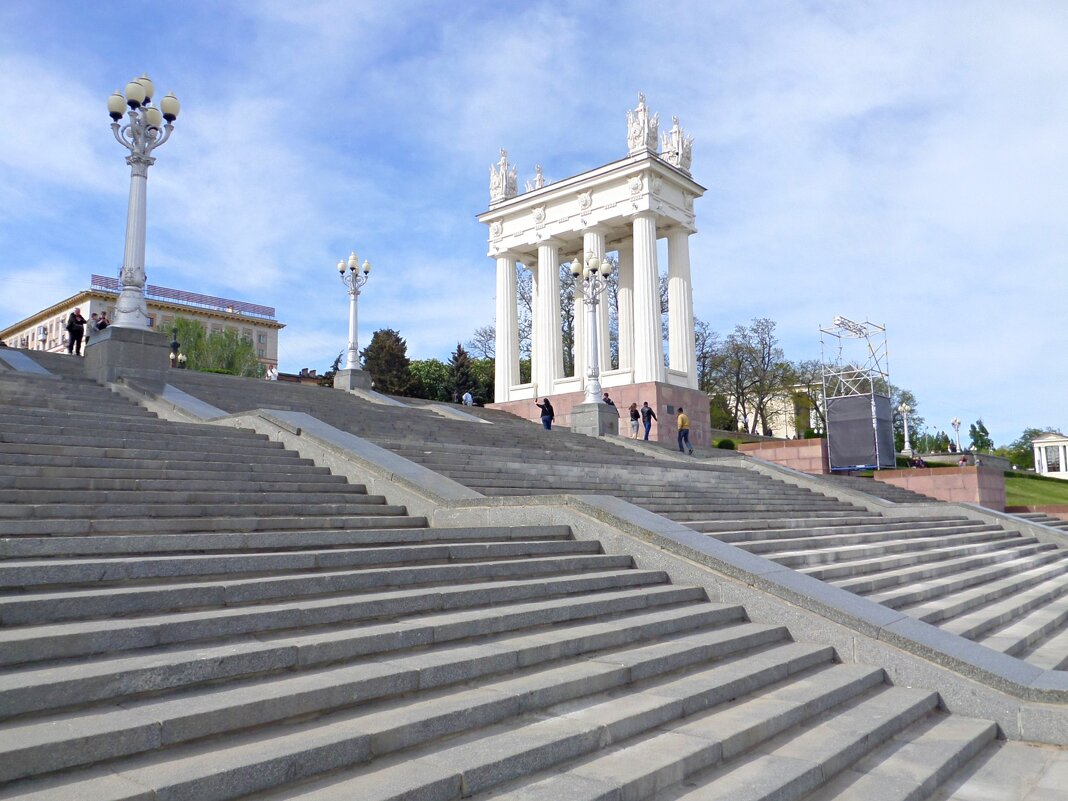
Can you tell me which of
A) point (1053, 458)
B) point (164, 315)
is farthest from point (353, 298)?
point (1053, 458)

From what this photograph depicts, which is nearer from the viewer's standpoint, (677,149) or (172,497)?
(172,497)

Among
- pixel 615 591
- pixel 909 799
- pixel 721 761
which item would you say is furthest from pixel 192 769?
pixel 615 591

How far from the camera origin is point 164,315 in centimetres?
7575

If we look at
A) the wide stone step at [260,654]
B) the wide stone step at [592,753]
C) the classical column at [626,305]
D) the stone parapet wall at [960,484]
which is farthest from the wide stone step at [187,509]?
the classical column at [626,305]

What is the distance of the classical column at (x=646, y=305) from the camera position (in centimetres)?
3209

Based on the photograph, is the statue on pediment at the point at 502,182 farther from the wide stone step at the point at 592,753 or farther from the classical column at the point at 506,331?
the wide stone step at the point at 592,753

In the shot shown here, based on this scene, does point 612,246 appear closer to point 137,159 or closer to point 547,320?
point 547,320

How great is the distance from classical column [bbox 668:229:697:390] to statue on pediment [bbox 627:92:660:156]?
12.5ft

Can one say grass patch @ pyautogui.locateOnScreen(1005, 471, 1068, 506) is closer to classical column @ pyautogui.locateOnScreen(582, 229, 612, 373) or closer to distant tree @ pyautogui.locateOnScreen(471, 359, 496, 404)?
classical column @ pyautogui.locateOnScreen(582, 229, 612, 373)

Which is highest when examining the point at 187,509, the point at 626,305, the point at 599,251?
the point at 599,251

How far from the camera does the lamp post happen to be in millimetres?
15625

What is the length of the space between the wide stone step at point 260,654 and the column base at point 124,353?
1201 centimetres

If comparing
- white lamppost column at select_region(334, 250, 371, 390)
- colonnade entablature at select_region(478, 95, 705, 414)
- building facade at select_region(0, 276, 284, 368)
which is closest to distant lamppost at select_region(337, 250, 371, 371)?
white lamppost column at select_region(334, 250, 371, 390)

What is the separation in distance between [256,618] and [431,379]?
51.9 m
